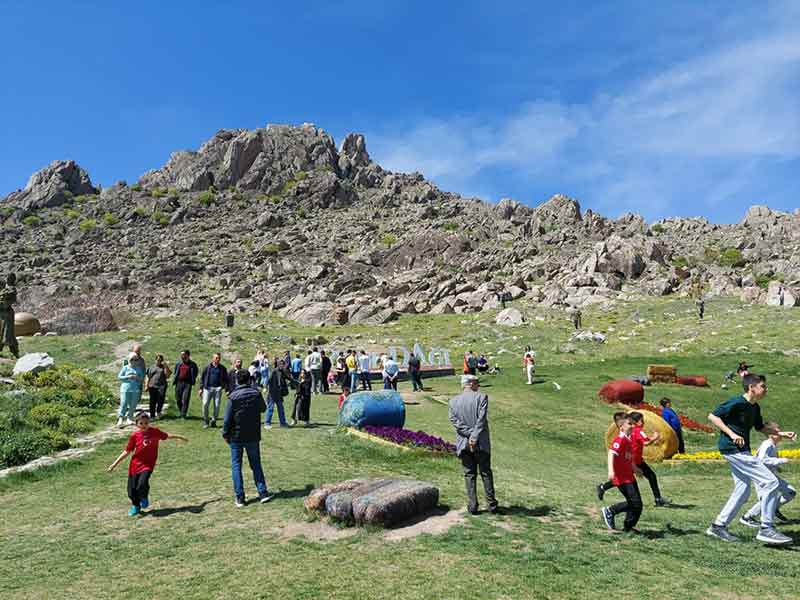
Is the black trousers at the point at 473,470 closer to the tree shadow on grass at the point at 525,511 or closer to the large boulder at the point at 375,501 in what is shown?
the tree shadow on grass at the point at 525,511

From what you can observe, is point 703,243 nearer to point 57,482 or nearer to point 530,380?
point 530,380

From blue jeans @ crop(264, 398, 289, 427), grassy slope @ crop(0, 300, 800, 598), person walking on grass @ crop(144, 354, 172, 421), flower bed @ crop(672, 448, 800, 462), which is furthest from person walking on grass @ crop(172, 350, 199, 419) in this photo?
flower bed @ crop(672, 448, 800, 462)

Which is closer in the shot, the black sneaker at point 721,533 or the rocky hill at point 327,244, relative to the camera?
the black sneaker at point 721,533

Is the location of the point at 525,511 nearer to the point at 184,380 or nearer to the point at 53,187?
the point at 184,380

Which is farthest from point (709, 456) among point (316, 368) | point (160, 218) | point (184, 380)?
point (160, 218)

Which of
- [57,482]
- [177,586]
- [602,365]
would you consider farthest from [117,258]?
[177,586]

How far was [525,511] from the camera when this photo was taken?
358 inches

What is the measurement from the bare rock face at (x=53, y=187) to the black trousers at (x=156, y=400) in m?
122

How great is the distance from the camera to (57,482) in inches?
466

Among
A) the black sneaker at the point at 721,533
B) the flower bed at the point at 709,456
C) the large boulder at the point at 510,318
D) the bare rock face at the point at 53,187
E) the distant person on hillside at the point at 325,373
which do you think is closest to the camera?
the black sneaker at the point at 721,533

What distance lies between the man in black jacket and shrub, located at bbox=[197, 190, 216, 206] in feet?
394

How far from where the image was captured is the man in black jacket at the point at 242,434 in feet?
31.3

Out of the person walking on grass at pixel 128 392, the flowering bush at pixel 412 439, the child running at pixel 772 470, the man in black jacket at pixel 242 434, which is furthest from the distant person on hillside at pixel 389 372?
the child running at pixel 772 470

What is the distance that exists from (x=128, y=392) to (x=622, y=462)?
46.9 feet
